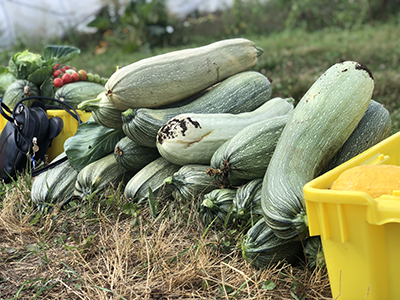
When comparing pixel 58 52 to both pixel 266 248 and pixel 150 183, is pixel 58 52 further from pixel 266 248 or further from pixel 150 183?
pixel 266 248

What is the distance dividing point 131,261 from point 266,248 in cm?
65

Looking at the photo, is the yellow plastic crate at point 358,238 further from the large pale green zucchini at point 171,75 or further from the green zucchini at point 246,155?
the large pale green zucchini at point 171,75

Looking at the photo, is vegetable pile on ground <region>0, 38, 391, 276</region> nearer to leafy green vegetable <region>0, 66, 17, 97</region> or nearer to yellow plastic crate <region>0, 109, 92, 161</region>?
yellow plastic crate <region>0, 109, 92, 161</region>

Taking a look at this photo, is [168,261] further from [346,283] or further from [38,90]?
[38,90]

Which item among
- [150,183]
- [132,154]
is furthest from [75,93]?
[150,183]

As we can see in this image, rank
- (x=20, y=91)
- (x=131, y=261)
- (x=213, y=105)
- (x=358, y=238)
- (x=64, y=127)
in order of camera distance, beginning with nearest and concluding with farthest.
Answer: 1. (x=358, y=238)
2. (x=131, y=261)
3. (x=213, y=105)
4. (x=64, y=127)
5. (x=20, y=91)

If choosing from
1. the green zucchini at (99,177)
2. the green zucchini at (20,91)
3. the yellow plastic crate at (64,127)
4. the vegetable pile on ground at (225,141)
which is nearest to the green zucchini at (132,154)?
the vegetable pile on ground at (225,141)

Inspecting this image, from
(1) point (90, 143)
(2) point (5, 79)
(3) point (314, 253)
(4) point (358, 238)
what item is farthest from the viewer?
(2) point (5, 79)

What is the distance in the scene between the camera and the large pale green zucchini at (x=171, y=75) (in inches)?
97.7

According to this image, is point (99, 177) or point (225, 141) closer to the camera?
point (225, 141)

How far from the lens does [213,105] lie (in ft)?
8.55

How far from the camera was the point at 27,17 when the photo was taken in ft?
35.2

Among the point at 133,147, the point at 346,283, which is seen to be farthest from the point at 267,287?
the point at 133,147

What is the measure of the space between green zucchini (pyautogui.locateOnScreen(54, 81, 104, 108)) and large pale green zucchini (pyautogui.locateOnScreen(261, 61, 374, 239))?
1997mm
